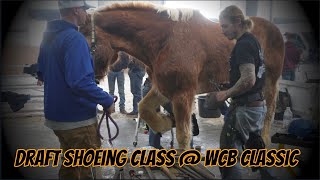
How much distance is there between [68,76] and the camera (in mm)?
2771

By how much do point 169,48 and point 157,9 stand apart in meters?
0.61

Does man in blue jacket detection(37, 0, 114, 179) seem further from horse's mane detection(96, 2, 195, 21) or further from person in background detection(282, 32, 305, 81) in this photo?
person in background detection(282, 32, 305, 81)

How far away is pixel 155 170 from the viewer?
3.59m

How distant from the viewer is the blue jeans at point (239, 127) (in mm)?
3422

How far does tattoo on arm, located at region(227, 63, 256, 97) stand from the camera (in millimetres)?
3203

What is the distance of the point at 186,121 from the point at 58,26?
2201 millimetres

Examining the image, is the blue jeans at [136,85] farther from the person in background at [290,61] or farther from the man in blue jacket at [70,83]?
the man in blue jacket at [70,83]

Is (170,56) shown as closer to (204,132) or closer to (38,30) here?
(204,132)

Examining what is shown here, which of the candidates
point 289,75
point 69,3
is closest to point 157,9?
point 69,3

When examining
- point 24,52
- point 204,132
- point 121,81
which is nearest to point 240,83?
point 204,132

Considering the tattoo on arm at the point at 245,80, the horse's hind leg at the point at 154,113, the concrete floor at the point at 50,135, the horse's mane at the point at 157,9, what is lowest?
the concrete floor at the point at 50,135
